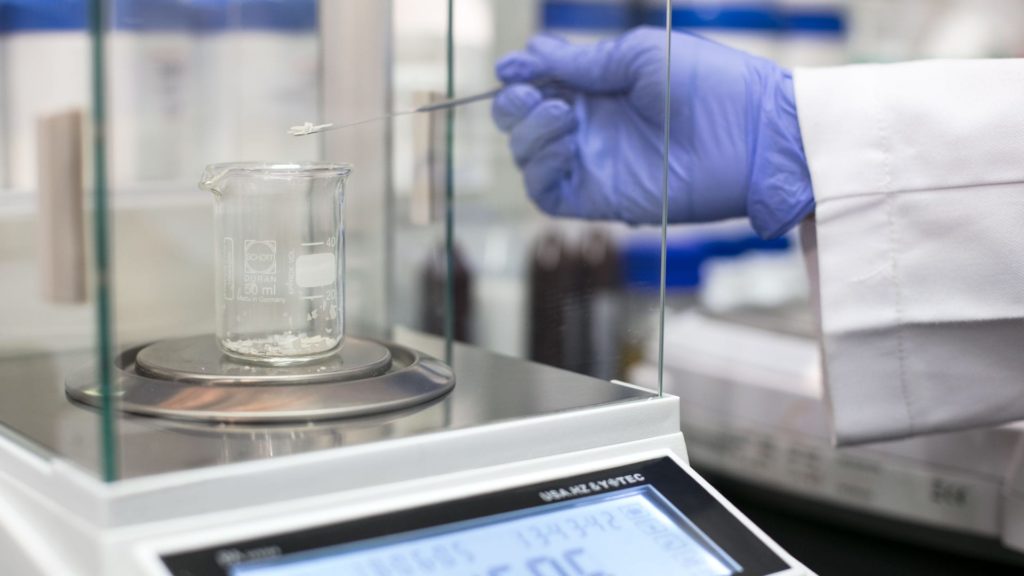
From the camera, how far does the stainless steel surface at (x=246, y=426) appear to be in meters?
0.59

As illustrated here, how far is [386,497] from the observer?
1.98ft

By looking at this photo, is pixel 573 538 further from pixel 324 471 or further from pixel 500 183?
pixel 500 183

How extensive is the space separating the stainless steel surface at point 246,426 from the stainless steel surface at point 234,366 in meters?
0.05

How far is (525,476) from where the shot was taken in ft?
2.15

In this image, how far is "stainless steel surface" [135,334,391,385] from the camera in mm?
707

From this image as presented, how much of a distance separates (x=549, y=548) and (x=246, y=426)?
20cm

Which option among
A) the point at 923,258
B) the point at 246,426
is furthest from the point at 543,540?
the point at 923,258

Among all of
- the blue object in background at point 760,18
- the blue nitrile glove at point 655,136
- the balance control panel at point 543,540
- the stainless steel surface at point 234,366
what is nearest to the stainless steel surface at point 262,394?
the stainless steel surface at point 234,366

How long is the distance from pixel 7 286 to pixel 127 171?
0.25 m

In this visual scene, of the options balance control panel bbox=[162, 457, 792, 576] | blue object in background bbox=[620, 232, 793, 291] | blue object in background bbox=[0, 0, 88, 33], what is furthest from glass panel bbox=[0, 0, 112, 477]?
blue object in background bbox=[620, 232, 793, 291]

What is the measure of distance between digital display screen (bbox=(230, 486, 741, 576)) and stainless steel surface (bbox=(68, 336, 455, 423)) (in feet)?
0.39

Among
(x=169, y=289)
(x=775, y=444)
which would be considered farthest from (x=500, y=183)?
(x=775, y=444)

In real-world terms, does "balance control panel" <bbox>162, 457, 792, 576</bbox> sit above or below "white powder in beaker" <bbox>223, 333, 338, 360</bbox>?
below

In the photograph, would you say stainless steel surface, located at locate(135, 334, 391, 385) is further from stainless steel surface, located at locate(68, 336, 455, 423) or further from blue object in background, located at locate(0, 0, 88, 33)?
blue object in background, located at locate(0, 0, 88, 33)
